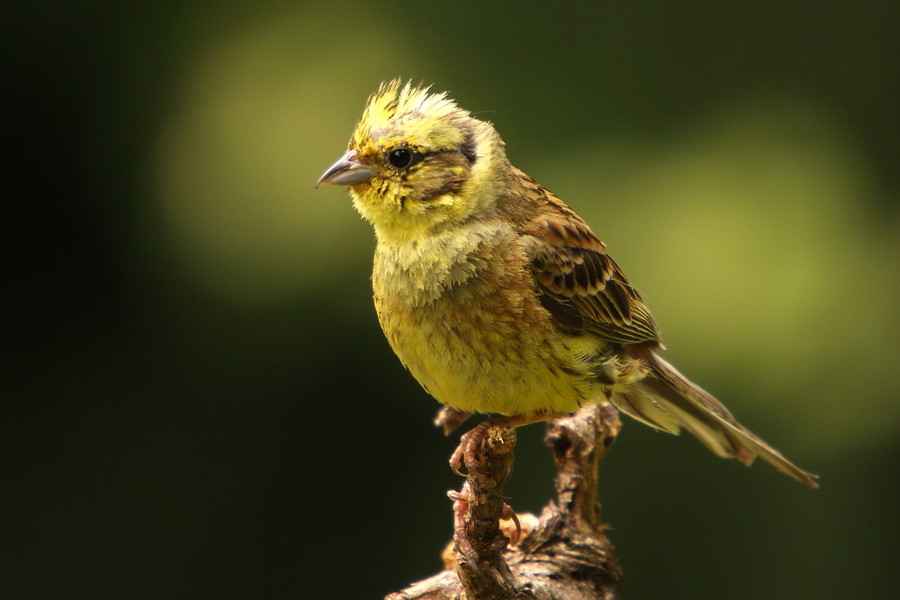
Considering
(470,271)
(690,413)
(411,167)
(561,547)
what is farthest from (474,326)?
(690,413)

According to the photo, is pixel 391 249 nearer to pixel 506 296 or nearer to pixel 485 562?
pixel 506 296

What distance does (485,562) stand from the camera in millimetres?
3102

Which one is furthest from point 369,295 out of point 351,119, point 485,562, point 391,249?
point 485,562

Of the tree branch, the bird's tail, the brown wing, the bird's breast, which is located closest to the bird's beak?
the bird's breast

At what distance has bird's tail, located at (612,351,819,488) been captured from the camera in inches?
149

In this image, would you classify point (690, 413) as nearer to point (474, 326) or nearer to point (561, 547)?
point (561, 547)

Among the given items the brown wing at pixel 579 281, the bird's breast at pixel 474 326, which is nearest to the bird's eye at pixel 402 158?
the bird's breast at pixel 474 326

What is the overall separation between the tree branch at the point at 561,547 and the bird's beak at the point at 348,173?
874 mm

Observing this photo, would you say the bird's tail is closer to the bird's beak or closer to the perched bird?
the perched bird

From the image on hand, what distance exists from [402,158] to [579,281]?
637mm

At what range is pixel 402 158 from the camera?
3.27 meters

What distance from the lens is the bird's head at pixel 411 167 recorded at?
3266 mm

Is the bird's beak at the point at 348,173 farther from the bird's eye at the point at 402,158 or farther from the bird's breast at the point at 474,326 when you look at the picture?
the bird's breast at the point at 474,326

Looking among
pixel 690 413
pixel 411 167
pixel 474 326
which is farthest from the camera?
pixel 690 413
